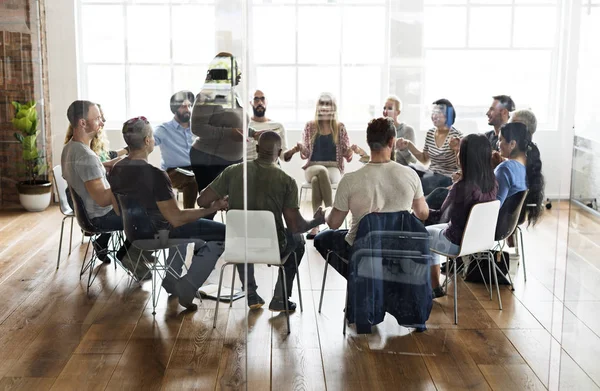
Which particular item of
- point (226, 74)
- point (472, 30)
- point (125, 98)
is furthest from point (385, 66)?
point (125, 98)

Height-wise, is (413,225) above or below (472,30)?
below

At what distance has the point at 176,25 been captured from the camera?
355 cm

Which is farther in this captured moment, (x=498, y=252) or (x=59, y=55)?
(x=498, y=252)

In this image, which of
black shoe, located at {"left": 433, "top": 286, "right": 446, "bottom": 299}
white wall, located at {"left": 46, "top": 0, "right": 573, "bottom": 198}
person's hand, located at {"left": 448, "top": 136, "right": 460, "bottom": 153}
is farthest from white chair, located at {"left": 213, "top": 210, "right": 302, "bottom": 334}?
person's hand, located at {"left": 448, "top": 136, "right": 460, "bottom": 153}

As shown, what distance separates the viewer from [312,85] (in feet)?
11.6

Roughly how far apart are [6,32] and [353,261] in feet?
6.08

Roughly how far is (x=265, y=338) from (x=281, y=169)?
792 millimetres

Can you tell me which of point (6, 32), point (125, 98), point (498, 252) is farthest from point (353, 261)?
point (6, 32)

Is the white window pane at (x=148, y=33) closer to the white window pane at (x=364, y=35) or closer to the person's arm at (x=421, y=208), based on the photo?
the white window pane at (x=364, y=35)

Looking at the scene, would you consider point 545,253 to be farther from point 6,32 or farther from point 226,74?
point 6,32

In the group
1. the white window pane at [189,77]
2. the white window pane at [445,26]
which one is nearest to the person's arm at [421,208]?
the white window pane at [445,26]

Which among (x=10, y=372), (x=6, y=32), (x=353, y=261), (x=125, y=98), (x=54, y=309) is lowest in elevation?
(x=10, y=372)

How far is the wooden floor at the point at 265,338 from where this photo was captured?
3641 mm

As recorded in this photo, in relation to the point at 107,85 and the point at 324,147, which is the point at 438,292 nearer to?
the point at 324,147
